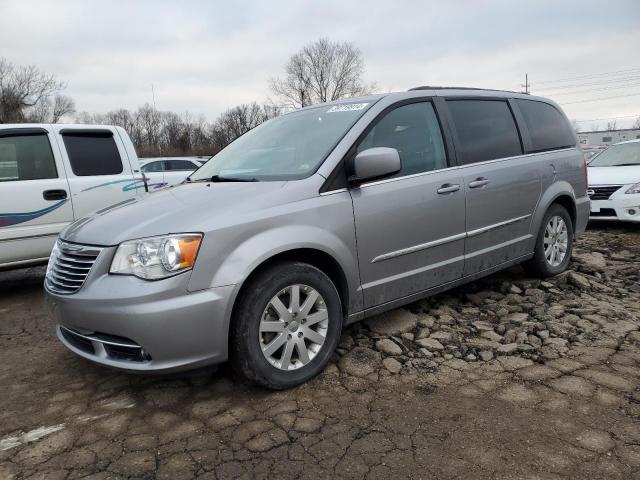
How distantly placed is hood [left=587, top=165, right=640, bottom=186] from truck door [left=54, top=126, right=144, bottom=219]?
674 cm

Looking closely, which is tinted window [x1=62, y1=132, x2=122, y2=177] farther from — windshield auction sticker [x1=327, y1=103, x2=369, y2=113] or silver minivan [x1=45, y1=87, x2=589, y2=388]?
windshield auction sticker [x1=327, y1=103, x2=369, y2=113]

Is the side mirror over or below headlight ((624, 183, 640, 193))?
over

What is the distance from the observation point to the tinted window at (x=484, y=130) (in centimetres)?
381

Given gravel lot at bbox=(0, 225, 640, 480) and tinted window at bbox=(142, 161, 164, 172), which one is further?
tinted window at bbox=(142, 161, 164, 172)

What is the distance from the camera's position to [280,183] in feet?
9.59

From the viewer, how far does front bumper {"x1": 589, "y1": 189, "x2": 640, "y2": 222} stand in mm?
7152

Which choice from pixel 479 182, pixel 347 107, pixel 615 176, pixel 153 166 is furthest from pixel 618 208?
pixel 153 166

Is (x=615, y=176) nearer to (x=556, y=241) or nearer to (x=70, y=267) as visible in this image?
(x=556, y=241)

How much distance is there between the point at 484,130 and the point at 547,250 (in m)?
1.39

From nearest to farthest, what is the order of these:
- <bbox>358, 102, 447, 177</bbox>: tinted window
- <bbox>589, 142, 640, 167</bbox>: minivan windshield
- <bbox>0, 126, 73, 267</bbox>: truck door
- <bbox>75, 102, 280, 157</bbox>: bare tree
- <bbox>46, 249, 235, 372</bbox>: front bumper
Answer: <bbox>46, 249, 235, 372</bbox>: front bumper < <bbox>358, 102, 447, 177</bbox>: tinted window < <bbox>0, 126, 73, 267</bbox>: truck door < <bbox>589, 142, 640, 167</bbox>: minivan windshield < <bbox>75, 102, 280, 157</bbox>: bare tree

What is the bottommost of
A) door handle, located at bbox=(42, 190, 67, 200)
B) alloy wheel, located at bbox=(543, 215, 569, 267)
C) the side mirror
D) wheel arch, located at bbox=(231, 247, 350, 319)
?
alloy wheel, located at bbox=(543, 215, 569, 267)

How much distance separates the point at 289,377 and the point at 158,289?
0.89 m

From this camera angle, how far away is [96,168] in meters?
5.50

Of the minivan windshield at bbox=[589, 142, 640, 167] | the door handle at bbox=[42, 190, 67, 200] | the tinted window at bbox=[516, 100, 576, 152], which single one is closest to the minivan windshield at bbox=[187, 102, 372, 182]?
the tinted window at bbox=[516, 100, 576, 152]
